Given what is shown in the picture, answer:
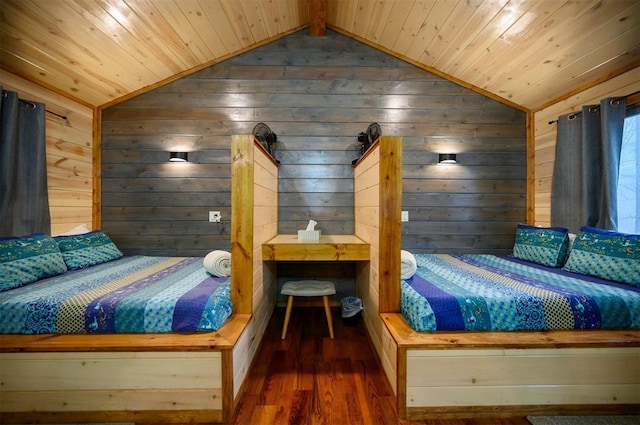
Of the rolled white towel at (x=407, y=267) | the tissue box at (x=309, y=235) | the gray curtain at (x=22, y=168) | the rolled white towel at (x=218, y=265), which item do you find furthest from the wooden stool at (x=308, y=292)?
the gray curtain at (x=22, y=168)

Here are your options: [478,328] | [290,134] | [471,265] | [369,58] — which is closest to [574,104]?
[471,265]

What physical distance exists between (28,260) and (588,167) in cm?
436

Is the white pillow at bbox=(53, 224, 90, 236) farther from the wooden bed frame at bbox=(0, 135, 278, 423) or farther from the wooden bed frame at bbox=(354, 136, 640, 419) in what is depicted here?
the wooden bed frame at bbox=(354, 136, 640, 419)

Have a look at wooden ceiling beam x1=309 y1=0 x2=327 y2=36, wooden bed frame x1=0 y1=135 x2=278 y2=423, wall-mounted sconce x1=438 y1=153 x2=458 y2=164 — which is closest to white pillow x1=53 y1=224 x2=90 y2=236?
wooden bed frame x1=0 y1=135 x2=278 y2=423

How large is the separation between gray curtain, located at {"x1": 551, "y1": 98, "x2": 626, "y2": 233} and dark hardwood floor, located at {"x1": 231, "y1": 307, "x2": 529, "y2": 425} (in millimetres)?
1875

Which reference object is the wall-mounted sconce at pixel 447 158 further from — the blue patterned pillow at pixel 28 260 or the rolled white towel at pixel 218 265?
the blue patterned pillow at pixel 28 260

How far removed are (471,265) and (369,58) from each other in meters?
2.38

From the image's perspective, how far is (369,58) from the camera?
111 inches

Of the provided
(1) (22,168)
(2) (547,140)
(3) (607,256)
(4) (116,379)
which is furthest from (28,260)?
(2) (547,140)

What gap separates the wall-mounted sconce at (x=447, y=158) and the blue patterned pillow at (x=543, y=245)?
0.96m

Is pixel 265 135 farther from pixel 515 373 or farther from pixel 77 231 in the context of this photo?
pixel 515 373

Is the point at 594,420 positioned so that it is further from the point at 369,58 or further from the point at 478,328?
the point at 369,58

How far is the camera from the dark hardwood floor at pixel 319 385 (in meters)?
1.36

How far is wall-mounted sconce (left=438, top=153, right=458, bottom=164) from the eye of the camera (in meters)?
2.73
